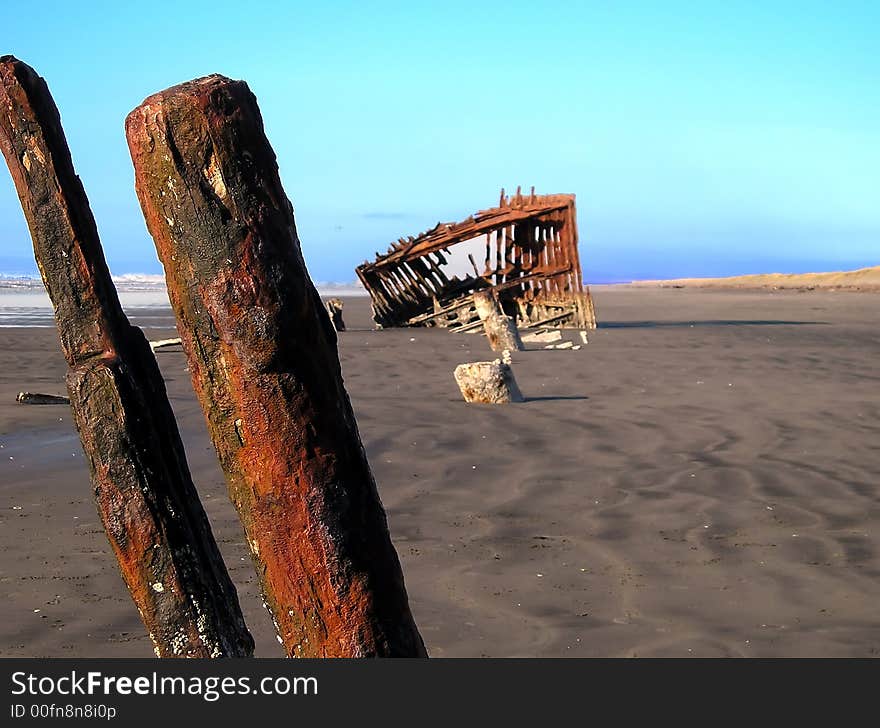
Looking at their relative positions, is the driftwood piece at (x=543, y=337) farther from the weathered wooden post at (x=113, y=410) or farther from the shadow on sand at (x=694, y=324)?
the weathered wooden post at (x=113, y=410)

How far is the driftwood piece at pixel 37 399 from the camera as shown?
10070mm

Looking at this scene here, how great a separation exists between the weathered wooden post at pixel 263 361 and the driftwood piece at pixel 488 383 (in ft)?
26.2

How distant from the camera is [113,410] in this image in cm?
214

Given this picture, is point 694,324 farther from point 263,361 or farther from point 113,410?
point 263,361

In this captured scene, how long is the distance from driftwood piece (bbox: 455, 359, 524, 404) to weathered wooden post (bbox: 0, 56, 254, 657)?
25.5 feet

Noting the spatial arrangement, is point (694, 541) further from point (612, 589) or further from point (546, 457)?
point (546, 457)

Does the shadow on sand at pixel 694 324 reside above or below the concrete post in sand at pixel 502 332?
below

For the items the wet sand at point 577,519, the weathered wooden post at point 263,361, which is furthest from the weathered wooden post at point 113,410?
the wet sand at point 577,519

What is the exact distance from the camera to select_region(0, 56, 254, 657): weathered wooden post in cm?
214

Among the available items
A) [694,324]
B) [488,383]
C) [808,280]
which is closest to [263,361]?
[488,383]

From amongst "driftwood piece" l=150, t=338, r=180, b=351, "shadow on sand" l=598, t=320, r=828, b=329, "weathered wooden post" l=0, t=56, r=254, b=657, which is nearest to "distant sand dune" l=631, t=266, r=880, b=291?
"shadow on sand" l=598, t=320, r=828, b=329

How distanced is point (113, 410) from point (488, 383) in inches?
313

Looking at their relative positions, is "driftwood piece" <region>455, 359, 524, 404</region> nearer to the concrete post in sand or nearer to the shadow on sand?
the concrete post in sand

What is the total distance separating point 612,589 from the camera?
4719mm
